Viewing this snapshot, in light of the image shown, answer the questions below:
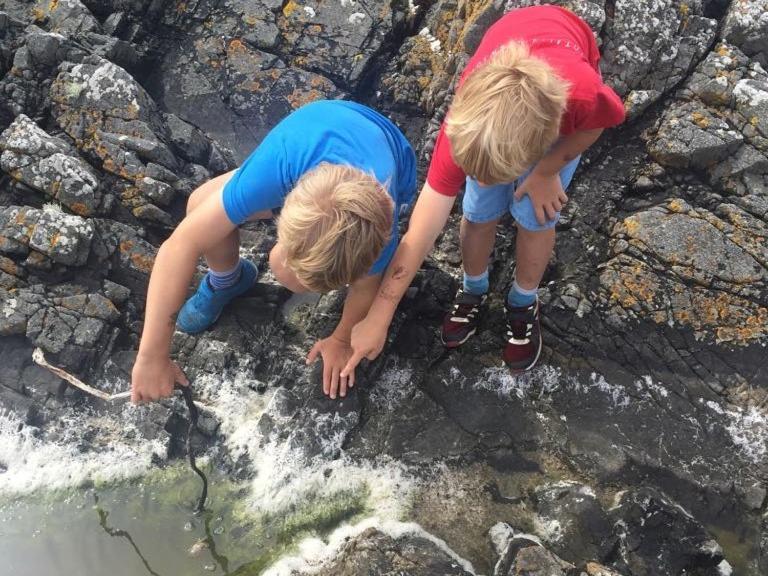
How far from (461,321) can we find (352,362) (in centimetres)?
100

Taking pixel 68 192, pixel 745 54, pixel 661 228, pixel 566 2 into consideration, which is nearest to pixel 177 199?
pixel 68 192

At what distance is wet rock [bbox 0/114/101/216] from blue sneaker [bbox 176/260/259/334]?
1080 millimetres

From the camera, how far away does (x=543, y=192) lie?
3.35 metres

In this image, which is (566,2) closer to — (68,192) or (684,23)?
(684,23)

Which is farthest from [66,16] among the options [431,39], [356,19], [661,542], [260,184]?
[661,542]

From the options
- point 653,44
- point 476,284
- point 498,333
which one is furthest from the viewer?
point 653,44

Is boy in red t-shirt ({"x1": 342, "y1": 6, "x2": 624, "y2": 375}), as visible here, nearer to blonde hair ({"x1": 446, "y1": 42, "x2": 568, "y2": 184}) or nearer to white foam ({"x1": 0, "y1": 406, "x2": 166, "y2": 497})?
blonde hair ({"x1": 446, "y1": 42, "x2": 568, "y2": 184})

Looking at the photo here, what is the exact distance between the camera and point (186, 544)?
367cm

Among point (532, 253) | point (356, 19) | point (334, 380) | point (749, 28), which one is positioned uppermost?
point (749, 28)

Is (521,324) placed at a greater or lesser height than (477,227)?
lesser

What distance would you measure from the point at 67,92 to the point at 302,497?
3.74m

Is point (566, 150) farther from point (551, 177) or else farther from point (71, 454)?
point (71, 454)

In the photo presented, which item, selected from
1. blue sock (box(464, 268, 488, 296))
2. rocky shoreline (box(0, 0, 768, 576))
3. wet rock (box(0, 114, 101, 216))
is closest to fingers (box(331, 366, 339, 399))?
rocky shoreline (box(0, 0, 768, 576))

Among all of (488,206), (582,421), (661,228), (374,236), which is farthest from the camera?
(661,228)
